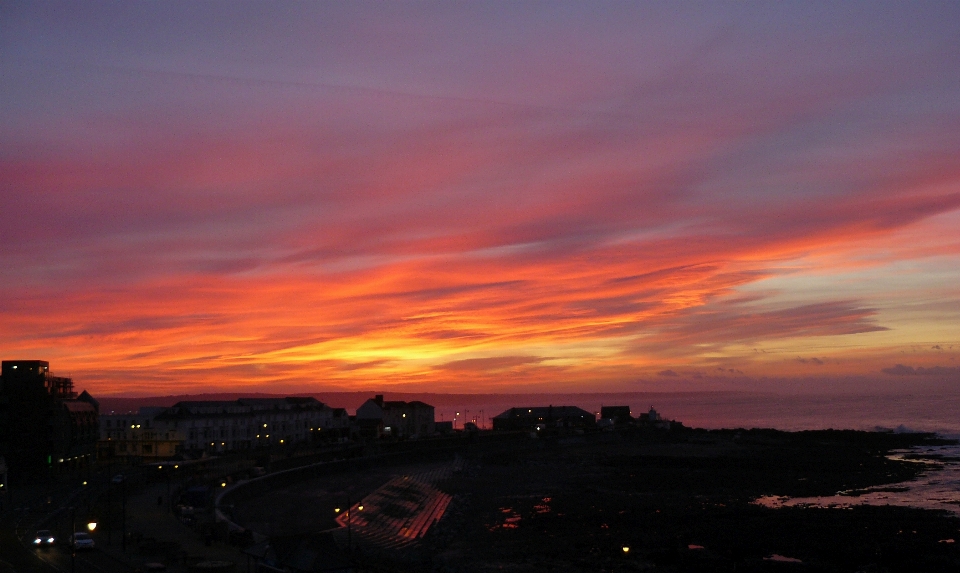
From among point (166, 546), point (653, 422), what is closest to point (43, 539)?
point (166, 546)

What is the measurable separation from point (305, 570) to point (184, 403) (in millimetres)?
86469

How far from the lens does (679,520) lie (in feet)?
171

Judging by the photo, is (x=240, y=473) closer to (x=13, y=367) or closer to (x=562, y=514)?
(x=562, y=514)

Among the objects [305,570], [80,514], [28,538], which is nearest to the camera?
[305,570]

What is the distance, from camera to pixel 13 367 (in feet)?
283

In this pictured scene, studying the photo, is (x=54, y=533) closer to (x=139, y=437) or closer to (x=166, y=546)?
(x=166, y=546)

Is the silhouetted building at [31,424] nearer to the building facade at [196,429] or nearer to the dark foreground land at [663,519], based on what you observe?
the building facade at [196,429]

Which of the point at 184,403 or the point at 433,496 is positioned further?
the point at 184,403

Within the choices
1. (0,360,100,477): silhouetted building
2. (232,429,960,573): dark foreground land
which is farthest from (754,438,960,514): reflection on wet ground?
(0,360,100,477): silhouetted building

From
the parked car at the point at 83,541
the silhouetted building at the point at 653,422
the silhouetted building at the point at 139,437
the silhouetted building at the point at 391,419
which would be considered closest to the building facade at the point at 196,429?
the silhouetted building at the point at 139,437

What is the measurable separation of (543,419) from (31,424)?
88.8 meters

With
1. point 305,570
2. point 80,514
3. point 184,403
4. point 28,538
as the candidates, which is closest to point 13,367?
point 184,403

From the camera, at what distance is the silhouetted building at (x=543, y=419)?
146250 millimetres

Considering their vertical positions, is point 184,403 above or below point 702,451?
above
